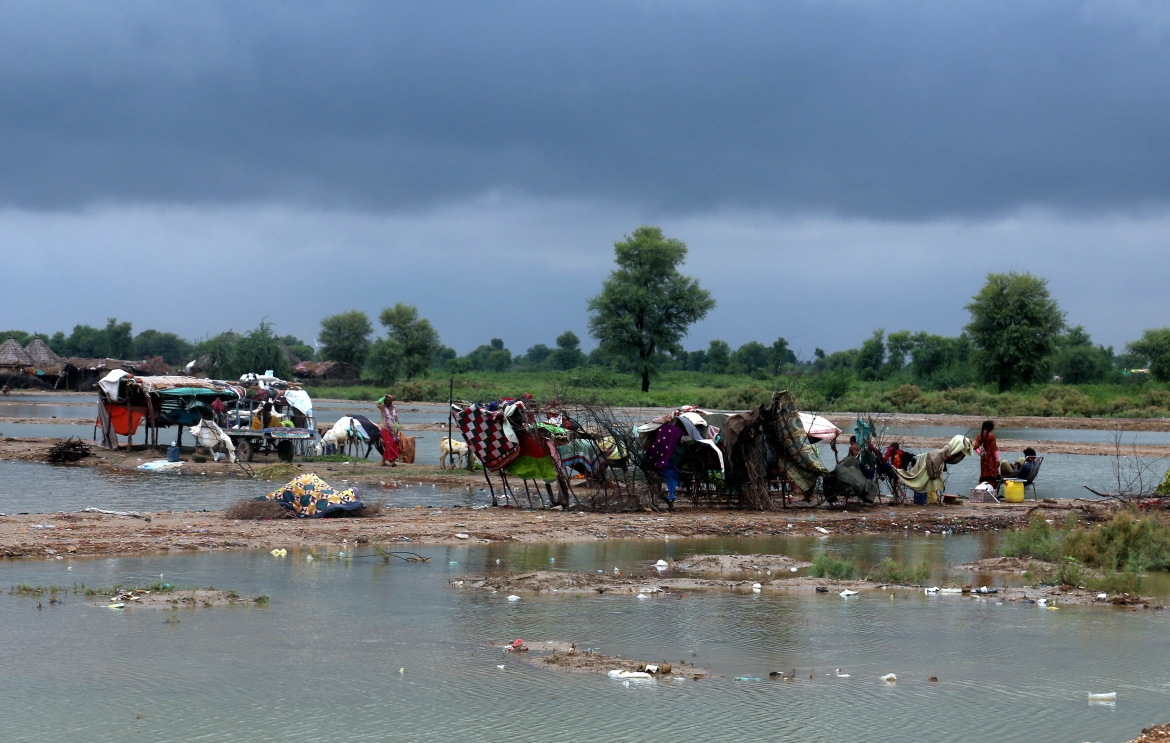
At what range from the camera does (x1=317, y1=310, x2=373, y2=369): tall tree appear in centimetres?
10762

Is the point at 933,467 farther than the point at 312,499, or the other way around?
the point at 933,467

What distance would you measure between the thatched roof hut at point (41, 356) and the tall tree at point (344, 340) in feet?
85.9

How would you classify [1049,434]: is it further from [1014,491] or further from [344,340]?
[344,340]

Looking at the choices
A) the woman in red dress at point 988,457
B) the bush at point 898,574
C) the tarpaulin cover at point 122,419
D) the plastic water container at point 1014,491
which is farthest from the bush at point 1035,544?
the tarpaulin cover at point 122,419

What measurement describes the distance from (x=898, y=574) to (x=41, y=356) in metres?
89.3

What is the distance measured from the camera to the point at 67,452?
2742 cm

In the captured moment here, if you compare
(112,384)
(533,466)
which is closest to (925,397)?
(112,384)

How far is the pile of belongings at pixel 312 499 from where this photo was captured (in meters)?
16.1

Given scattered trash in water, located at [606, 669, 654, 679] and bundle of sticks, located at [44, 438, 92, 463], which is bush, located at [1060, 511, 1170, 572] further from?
bundle of sticks, located at [44, 438, 92, 463]

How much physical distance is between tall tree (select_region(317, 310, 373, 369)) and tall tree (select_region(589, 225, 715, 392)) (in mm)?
36131

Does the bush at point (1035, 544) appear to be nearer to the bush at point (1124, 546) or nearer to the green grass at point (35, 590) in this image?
the bush at point (1124, 546)

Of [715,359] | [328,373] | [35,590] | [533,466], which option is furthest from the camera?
[715,359]

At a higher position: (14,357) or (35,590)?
(14,357)

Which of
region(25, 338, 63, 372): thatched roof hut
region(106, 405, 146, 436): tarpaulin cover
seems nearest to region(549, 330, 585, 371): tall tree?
region(25, 338, 63, 372): thatched roof hut
